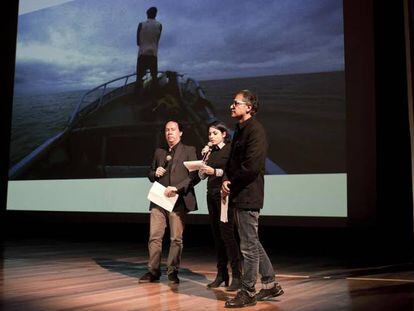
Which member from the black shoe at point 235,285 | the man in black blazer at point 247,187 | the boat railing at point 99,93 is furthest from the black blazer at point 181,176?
the boat railing at point 99,93

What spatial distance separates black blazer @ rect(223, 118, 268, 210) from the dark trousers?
3.62 m

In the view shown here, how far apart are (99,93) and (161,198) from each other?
11.3ft

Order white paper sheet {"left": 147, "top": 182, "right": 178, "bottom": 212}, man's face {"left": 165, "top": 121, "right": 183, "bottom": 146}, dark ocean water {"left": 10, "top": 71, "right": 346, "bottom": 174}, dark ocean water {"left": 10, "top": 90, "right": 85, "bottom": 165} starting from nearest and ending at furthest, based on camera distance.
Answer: white paper sheet {"left": 147, "top": 182, "right": 178, "bottom": 212} → man's face {"left": 165, "top": 121, "right": 183, "bottom": 146} → dark ocean water {"left": 10, "top": 71, "right": 346, "bottom": 174} → dark ocean water {"left": 10, "top": 90, "right": 85, "bottom": 165}

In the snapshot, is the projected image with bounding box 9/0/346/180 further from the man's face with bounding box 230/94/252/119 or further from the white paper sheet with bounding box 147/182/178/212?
the man's face with bounding box 230/94/252/119

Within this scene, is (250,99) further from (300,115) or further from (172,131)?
(300,115)

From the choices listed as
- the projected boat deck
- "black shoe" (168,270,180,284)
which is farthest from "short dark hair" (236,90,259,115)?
the projected boat deck

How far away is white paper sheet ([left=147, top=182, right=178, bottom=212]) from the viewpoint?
11.7 feet

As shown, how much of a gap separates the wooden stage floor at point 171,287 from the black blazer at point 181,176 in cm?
59

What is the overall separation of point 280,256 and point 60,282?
99.8 inches

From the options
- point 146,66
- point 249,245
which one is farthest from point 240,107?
point 146,66

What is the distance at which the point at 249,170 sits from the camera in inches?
109

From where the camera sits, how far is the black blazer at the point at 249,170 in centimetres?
279

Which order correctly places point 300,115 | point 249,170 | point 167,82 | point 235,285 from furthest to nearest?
point 167,82 < point 300,115 < point 235,285 < point 249,170

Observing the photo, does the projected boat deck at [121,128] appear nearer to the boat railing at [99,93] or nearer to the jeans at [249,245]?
the boat railing at [99,93]
